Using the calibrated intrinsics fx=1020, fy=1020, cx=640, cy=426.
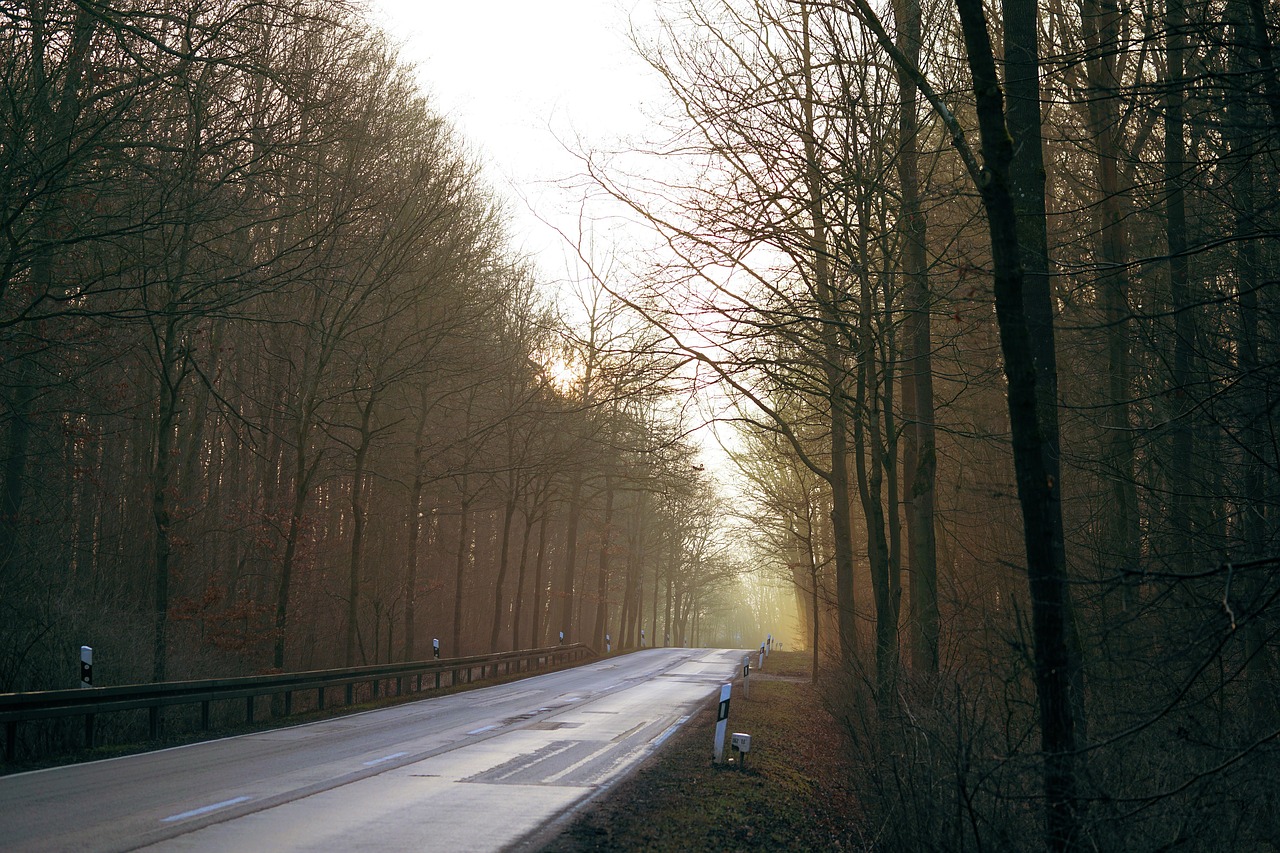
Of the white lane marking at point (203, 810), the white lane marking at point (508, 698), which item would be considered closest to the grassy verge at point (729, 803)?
the white lane marking at point (203, 810)

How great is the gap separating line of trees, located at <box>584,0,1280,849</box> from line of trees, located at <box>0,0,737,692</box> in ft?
10.7

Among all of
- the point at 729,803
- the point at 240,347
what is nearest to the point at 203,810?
the point at 729,803

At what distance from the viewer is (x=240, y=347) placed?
31.0 m

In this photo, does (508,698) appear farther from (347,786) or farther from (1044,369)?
(1044,369)

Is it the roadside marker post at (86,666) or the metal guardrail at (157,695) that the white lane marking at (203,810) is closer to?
the metal guardrail at (157,695)

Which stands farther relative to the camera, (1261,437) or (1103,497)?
(1103,497)

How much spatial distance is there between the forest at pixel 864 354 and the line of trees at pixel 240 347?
175mm

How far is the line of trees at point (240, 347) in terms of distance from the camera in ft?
42.1

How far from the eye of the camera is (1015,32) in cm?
1016

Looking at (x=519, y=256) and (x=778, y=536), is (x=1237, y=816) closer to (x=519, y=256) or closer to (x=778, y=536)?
(x=519, y=256)

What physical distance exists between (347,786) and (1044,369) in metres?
8.18

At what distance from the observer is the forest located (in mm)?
6793

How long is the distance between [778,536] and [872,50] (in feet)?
98.7

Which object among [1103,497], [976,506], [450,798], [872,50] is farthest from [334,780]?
[976,506]
